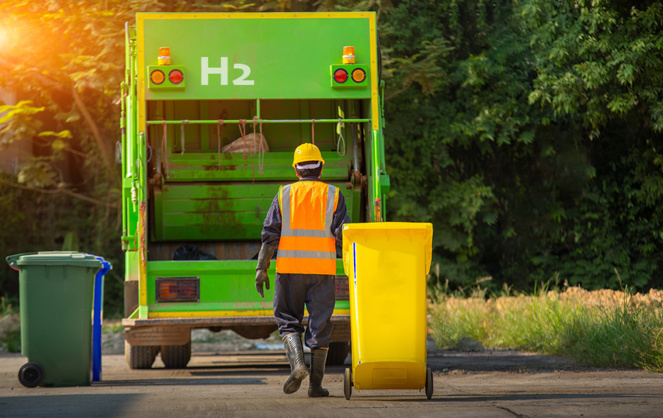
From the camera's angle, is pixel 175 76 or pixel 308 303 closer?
pixel 308 303

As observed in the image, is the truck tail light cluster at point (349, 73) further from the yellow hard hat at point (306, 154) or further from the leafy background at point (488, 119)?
the leafy background at point (488, 119)

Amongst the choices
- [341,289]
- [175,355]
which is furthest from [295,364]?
[175,355]

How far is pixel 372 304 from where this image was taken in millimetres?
5223

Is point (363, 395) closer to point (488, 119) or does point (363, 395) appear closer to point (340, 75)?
point (340, 75)

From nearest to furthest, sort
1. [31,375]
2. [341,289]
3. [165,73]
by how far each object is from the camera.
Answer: [31,375]
[341,289]
[165,73]

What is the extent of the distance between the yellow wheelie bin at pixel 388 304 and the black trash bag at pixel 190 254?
115 inches

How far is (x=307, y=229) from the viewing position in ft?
18.3

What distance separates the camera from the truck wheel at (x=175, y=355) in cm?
858

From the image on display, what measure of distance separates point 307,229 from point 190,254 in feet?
9.21

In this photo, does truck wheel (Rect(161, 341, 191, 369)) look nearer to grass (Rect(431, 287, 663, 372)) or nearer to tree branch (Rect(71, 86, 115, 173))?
grass (Rect(431, 287, 663, 372))

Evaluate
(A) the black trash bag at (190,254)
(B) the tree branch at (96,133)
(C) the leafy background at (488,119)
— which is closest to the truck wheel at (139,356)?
(A) the black trash bag at (190,254)

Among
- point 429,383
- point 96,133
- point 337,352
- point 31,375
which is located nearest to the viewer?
point 429,383

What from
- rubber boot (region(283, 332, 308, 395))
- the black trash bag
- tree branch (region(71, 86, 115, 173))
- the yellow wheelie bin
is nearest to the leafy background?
tree branch (region(71, 86, 115, 173))

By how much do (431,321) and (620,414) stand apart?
6.62m
